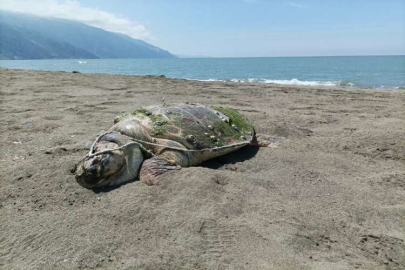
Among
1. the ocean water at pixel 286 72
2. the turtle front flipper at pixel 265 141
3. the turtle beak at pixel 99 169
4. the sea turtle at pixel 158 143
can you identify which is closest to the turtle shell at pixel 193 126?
the sea turtle at pixel 158 143

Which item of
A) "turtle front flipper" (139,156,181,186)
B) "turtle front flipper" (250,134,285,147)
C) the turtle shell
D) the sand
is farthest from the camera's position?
"turtle front flipper" (250,134,285,147)

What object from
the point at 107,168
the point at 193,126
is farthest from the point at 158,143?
the point at 107,168

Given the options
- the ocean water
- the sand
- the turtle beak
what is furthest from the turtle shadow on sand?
the ocean water

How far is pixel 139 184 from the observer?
324cm

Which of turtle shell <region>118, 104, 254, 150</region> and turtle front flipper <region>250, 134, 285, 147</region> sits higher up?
turtle shell <region>118, 104, 254, 150</region>

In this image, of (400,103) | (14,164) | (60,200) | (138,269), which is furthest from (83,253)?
(400,103)

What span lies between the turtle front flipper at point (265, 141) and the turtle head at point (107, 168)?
2.01 metres

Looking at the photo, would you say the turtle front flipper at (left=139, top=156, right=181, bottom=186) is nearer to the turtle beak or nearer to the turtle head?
the turtle head

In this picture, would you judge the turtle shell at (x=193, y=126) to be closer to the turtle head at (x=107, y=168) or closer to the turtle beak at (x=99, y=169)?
the turtle head at (x=107, y=168)

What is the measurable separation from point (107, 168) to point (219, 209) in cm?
121

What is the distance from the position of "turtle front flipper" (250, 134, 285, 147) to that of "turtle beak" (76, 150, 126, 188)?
2.19m

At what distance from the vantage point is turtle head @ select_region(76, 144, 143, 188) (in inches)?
122

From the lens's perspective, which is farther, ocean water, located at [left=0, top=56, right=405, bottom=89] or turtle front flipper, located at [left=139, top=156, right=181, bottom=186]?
ocean water, located at [left=0, top=56, right=405, bottom=89]

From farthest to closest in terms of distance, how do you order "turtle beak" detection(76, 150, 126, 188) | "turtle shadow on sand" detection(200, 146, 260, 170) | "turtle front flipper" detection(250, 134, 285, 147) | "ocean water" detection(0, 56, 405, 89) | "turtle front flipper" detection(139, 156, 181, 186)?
"ocean water" detection(0, 56, 405, 89)
"turtle front flipper" detection(250, 134, 285, 147)
"turtle shadow on sand" detection(200, 146, 260, 170)
"turtle front flipper" detection(139, 156, 181, 186)
"turtle beak" detection(76, 150, 126, 188)
